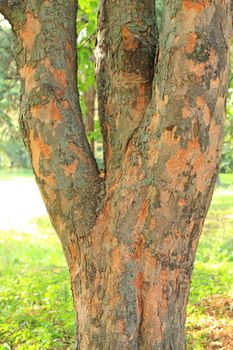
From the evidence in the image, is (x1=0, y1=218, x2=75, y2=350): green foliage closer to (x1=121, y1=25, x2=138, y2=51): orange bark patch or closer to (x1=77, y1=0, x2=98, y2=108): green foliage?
(x1=77, y1=0, x2=98, y2=108): green foliage

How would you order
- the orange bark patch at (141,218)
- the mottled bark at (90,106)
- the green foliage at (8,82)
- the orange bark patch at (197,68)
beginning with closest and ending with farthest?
the orange bark patch at (197,68), the orange bark patch at (141,218), the mottled bark at (90,106), the green foliage at (8,82)

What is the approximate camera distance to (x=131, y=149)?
2.58 metres

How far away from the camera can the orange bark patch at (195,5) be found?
2395 millimetres

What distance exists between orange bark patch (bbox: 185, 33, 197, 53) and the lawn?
2.48 meters

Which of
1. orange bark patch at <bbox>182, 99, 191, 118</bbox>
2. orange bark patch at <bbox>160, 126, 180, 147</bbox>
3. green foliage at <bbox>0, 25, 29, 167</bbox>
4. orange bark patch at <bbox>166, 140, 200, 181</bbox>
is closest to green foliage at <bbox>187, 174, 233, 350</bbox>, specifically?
orange bark patch at <bbox>166, 140, 200, 181</bbox>

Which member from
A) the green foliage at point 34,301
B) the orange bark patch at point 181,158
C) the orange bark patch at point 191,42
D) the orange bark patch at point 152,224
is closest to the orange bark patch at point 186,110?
the orange bark patch at point 181,158

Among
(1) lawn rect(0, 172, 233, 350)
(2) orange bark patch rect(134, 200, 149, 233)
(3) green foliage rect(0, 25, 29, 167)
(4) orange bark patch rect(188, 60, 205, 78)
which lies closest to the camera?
(4) orange bark patch rect(188, 60, 205, 78)

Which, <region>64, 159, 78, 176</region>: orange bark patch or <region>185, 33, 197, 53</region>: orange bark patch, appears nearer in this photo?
<region>185, 33, 197, 53</region>: orange bark patch

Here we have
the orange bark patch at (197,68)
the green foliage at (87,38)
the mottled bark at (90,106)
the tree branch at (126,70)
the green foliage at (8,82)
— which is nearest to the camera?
the orange bark patch at (197,68)

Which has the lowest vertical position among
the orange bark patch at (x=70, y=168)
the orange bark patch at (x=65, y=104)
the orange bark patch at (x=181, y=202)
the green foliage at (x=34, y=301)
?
the green foliage at (x=34, y=301)

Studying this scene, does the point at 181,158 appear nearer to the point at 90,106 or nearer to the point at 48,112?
the point at 48,112

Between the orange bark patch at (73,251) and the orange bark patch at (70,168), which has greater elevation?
the orange bark patch at (70,168)

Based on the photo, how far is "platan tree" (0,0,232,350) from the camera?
242cm

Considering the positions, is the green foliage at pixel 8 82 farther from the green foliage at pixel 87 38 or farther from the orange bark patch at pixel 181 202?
the orange bark patch at pixel 181 202
